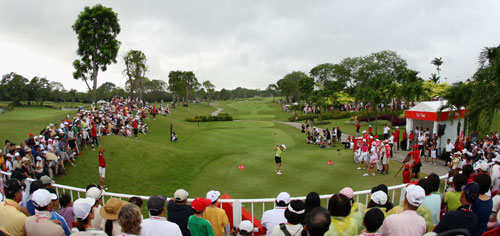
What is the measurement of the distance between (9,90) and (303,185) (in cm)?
6244

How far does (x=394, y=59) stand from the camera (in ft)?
229

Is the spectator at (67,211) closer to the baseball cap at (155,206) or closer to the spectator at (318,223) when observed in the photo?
the baseball cap at (155,206)

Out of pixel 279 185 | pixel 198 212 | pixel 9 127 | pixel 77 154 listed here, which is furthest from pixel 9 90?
pixel 198 212

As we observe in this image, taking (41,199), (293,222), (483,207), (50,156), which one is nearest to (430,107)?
(483,207)

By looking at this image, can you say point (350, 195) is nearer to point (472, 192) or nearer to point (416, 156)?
point (472, 192)

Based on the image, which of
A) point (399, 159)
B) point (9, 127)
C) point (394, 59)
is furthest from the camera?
point (394, 59)

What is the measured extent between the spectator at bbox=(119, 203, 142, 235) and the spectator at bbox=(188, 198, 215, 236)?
99 centimetres

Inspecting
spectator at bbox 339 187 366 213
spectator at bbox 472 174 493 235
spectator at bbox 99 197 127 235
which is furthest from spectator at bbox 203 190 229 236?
spectator at bbox 472 174 493 235

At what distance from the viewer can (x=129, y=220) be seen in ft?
11.5

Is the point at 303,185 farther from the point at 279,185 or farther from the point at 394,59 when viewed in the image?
the point at 394,59

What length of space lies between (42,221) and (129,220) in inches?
65.2

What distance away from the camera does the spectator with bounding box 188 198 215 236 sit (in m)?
4.39

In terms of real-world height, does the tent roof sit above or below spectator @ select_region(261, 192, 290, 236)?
above

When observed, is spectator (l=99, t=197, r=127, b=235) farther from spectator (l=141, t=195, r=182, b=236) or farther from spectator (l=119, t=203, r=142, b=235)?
spectator (l=119, t=203, r=142, b=235)
